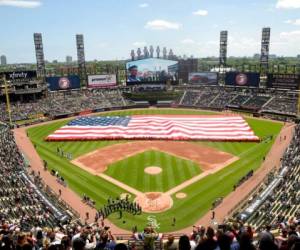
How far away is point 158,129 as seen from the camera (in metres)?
57.3

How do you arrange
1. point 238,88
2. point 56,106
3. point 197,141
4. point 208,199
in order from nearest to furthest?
point 208,199, point 197,141, point 56,106, point 238,88

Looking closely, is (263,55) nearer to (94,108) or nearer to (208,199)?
(94,108)

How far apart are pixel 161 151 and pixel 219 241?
124 feet

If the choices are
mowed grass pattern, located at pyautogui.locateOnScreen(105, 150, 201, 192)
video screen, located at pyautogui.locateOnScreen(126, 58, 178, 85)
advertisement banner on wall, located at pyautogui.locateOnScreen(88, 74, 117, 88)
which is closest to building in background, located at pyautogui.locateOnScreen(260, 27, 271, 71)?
video screen, located at pyautogui.locateOnScreen(126, 58, 178, 85)

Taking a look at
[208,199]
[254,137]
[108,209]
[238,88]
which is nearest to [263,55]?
[238,88]

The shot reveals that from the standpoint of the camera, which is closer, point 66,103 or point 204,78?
point 66,103

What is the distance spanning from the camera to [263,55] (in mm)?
90188

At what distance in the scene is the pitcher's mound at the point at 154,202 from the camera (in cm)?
2931

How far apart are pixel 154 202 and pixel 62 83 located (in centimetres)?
6388

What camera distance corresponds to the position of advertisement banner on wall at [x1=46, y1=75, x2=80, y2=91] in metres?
83.9

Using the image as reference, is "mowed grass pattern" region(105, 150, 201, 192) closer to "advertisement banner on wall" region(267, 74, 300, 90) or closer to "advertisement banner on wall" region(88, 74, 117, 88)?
"advertisement banner on wall" region(267, 74, 300, 90)

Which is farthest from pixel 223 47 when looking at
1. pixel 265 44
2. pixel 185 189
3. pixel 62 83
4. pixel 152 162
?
pixel 185 189

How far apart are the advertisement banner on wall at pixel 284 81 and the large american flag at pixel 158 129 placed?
1961 cm

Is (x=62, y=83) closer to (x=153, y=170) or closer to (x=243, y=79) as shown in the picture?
(x=243, y=79)
